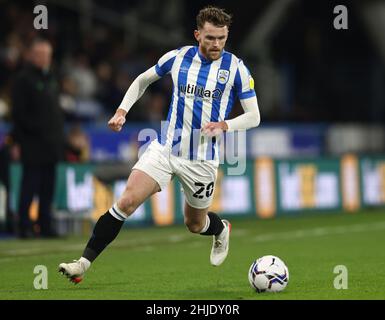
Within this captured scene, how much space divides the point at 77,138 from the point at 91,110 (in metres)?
3.39

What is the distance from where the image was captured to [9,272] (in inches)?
403

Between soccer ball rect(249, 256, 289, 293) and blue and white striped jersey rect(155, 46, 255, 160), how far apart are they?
44.5 inches

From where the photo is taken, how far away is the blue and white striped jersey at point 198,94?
908 cm

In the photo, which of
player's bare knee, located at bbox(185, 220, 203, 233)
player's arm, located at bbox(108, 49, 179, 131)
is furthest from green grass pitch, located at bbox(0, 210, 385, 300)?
player's arm, located at bbox(108, 49, 179, 131)

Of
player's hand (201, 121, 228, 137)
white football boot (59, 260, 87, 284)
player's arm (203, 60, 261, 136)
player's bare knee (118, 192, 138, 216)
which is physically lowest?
white football boot (59, 260, 87, 284)

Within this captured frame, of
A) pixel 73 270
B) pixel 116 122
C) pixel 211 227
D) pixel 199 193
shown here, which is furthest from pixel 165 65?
pixel 73 270

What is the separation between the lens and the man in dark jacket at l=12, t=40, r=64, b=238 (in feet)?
45.3

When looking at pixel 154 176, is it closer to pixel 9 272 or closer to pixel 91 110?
pixel 9 272

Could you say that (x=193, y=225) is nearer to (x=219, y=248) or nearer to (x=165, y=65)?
(x=219, y=248)

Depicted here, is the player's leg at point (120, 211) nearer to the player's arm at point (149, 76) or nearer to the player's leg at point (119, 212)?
the player's leg at point (119, 212)

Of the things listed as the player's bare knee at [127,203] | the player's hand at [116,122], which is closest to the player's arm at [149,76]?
the player's hand at [116,122]

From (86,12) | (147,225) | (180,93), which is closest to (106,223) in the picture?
(180,93)

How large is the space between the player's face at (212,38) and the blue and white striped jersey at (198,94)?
132 mm

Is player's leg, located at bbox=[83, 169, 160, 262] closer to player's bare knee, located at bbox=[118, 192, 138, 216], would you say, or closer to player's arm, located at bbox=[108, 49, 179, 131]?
player's bare knee, located at bbox=[118, 192, 138, 216]
